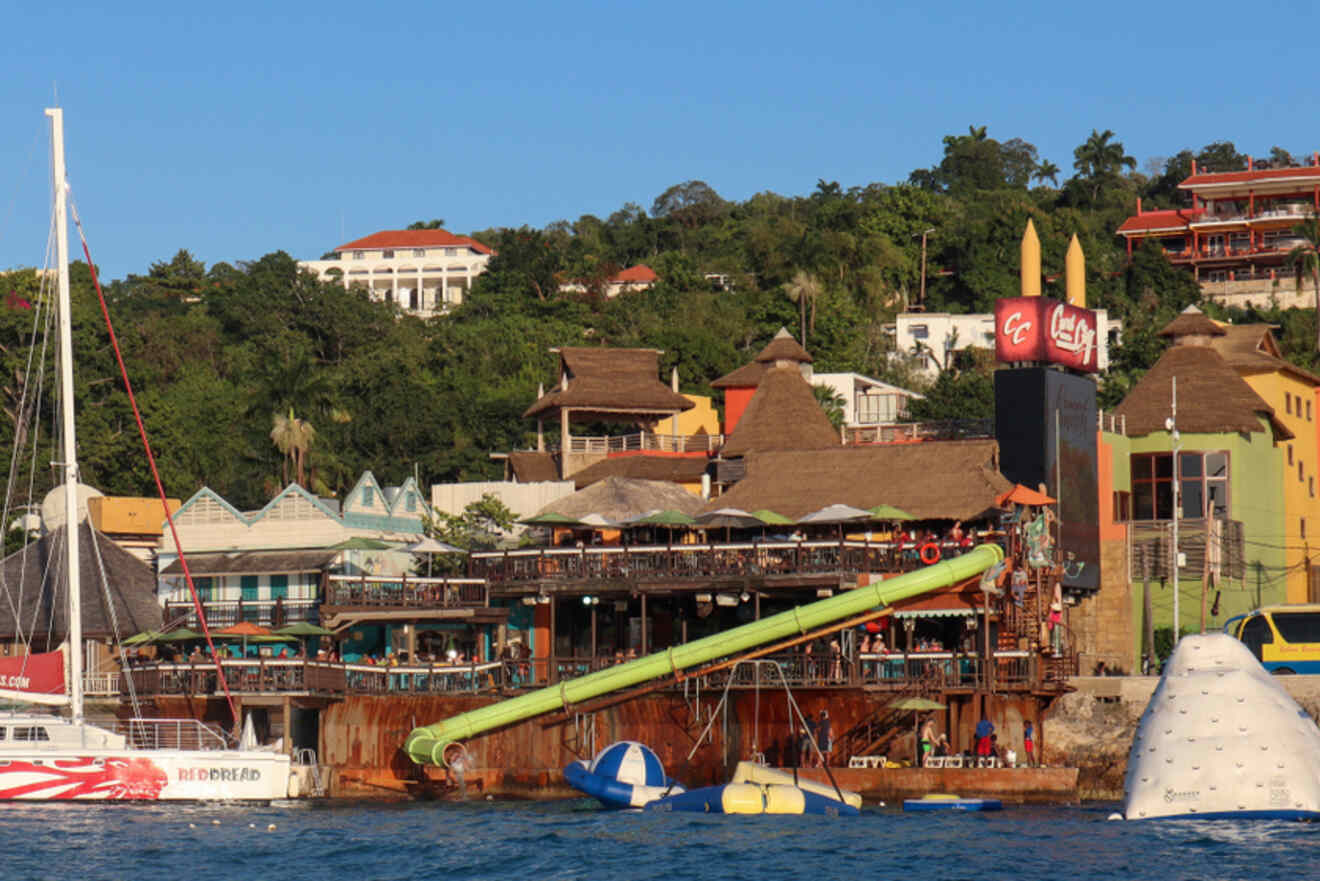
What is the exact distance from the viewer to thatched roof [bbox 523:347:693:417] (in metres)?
79.1

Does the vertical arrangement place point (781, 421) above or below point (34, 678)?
above

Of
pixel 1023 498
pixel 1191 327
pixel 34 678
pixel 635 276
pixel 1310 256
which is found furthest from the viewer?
pixel 635 276

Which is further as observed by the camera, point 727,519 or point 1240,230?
point 1240,230

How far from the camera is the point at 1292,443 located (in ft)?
245

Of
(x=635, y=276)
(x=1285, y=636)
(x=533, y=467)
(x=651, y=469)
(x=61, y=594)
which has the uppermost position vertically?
(x=635, y=276)

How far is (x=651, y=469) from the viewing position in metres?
72.6

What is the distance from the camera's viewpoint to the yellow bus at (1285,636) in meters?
52.6

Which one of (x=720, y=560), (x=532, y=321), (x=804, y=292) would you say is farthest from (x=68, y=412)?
(x=532, y=321)

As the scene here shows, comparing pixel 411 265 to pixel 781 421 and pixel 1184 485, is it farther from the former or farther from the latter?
pixel 1184 485

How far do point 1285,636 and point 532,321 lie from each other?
7716 centimetres

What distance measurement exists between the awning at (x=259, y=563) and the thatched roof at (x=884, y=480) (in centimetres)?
1254

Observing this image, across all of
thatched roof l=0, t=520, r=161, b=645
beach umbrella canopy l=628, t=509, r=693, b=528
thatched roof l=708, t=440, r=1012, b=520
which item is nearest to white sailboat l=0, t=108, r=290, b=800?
beach umbrella canopy l=628, t=509, r=693, b=528

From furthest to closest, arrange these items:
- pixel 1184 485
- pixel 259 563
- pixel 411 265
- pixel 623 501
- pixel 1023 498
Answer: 1. pixel 411 265
2. pixel 1184 485
3. pixel 259 563
4. pixel 623 501
5. pixel 1023 498

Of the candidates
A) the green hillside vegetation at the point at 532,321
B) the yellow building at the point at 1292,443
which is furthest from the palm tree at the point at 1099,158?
the yellow building at the point at 1292,443
